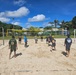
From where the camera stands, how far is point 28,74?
7.37 m

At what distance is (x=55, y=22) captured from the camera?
319 ft

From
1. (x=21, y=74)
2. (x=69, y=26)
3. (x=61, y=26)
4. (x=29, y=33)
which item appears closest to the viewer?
(x=21, y=74)

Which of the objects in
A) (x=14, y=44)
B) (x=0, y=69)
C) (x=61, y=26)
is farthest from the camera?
(x=61, y=26)

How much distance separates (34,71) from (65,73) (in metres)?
1.33

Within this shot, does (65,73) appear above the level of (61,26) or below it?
below

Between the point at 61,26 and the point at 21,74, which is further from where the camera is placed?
the point at 61,26

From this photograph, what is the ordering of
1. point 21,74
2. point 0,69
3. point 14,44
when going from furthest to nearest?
point 14,44
point 0,69
point 21,74

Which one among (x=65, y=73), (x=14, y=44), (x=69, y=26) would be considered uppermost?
(x=69, y=26)

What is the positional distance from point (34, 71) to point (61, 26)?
8717 cm

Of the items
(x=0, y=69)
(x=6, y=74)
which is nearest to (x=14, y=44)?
(x=0, y=69)

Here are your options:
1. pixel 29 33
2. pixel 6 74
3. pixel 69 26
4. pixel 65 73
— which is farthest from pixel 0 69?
pixel 69 26

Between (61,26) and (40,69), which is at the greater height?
(61,26)

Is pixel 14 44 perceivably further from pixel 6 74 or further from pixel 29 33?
pixel 29 33

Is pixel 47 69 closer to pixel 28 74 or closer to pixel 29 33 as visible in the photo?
pixel 28 74
